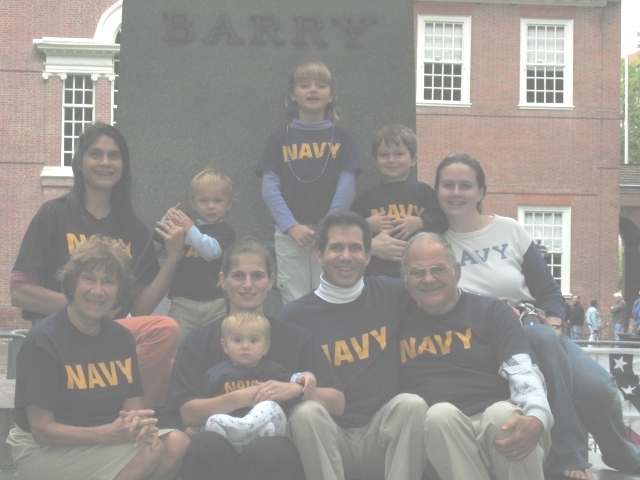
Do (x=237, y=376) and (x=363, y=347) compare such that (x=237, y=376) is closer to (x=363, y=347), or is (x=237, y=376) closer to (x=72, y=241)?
(x=363, y=347)

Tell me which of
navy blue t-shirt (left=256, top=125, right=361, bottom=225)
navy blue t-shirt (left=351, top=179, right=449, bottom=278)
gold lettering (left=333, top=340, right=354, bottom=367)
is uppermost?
navy blue t-shirt (left=256, top=125, right=361, bottom=225)

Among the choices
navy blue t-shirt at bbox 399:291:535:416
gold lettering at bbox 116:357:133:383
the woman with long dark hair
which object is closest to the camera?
gold lettering at bbox 116:357:133:383

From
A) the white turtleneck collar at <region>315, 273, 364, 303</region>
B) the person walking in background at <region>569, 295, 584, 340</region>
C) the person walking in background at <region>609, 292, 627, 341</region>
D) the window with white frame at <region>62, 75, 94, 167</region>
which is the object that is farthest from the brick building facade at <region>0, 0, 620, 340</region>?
the white turtleneck collar at <region>315, 273, 364, 303</region>

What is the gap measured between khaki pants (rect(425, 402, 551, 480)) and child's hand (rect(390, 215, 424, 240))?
138cm

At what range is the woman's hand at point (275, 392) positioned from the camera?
3.91m

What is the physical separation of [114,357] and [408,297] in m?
1.28

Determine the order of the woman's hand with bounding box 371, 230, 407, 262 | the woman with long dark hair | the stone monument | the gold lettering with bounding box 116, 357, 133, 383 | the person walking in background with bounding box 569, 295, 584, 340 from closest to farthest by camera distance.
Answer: the gold lettering with bounding box 116, 357, 133, 383, the woman with long dark hair, the woman's hand with bounding box 371, 230, 407, 262, the stone monument, the person walking in background with bounding box 569, 295, 584, 340

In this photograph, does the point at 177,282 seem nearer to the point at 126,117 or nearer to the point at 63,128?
the point at 126,117

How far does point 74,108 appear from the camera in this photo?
82.8 feet

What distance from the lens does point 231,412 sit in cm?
395

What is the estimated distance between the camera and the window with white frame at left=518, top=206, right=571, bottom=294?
26500 millimetres

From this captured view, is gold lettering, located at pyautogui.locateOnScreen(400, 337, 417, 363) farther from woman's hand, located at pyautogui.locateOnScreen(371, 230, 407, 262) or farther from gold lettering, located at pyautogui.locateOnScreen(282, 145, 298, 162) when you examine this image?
gold lettering, located at pyautogui.locateOnScreen(282, 145, 298, 162)

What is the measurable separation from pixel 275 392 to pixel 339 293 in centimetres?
63

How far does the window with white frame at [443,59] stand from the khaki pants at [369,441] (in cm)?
2278
